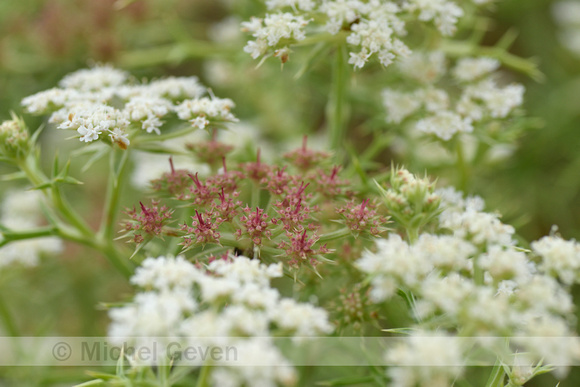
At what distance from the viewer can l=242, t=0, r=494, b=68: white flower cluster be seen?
5.82ft

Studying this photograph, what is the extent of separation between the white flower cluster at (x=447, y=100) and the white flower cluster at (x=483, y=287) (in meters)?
0.68

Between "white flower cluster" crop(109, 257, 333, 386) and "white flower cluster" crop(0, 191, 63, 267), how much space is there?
3.82ft

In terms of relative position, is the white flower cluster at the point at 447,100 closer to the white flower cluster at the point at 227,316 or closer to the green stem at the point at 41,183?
the white flower cluster at the point at 227,316

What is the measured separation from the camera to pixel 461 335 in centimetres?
122

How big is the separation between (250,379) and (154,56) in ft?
7.53

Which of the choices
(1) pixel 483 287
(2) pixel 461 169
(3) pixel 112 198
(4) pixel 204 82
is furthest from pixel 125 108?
(4) pixel 204 82

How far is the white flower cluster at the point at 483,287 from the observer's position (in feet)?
3.81

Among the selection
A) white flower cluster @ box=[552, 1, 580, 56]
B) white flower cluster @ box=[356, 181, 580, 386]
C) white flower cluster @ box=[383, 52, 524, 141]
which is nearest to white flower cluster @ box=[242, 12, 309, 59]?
white flower cluster @ box=[383, 52, 524, 141]

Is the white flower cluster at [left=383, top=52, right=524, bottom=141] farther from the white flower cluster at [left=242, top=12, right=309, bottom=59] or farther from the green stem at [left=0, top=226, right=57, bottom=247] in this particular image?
the green stem at [left=0, top=226, right=57, bottom=247]

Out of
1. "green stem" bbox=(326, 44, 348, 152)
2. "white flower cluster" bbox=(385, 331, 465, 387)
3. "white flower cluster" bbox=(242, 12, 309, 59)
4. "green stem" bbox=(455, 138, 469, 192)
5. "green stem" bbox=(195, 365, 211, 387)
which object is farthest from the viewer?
"green stem" bbox=(455, 138, 469, 192)

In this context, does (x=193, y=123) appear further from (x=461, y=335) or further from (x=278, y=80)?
(x=278, y=80)

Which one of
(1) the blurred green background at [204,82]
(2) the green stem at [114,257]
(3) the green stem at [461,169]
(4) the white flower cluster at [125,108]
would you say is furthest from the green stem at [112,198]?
(3) the green stem at [461,169]

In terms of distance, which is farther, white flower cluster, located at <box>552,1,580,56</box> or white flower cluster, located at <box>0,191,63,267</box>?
white flower cluster, located at <box>552,1,580,56</box>

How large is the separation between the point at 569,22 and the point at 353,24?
7.78 feet
